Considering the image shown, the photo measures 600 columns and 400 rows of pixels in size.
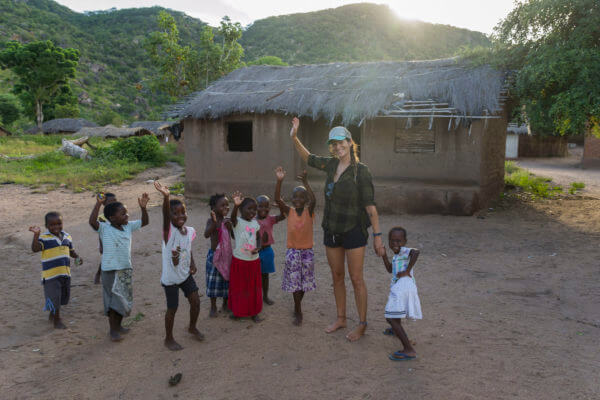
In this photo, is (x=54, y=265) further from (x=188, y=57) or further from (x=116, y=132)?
(x=116, y=132)

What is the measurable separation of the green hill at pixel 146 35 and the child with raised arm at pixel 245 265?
36.2 meters

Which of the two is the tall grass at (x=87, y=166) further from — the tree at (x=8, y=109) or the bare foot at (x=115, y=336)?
the tree at (x=8, y=109)

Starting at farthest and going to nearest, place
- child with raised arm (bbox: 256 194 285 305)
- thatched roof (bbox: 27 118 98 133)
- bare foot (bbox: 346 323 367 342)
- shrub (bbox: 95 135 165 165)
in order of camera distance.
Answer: thatched roof (bbox: 27 118 98 133) → shrub (bbox: 95 135 165 165) → child with raised arm (bbox: 256 194 285 305) → bare foot (bbox: 346 323 367 342)

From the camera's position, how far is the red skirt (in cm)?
380

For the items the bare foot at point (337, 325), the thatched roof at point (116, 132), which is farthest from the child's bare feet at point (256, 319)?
the thatched roof at point (116, 132)

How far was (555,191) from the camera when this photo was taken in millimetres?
11469

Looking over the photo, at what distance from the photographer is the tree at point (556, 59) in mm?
7203

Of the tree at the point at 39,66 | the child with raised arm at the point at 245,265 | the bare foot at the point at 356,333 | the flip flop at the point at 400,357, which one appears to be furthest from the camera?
the tree at the point at 39,66

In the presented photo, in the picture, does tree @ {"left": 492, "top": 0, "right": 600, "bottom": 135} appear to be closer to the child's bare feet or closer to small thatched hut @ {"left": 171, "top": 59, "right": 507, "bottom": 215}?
small thatched hut @ {"left": 171, "top": 59, "right": 507, "bottom": 215}

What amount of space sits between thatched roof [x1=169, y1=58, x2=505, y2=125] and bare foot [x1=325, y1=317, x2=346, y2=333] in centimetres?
588

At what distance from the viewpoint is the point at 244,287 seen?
12.5ft

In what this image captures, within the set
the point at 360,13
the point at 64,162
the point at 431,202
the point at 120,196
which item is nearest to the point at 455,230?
the point at 431,202

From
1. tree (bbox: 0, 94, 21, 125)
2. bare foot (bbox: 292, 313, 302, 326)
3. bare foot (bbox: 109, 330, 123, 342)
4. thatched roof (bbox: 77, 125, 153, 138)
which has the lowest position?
bare foot (bbox: 109, 330, 123, 342)

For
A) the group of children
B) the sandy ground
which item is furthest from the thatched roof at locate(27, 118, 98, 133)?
the group of children
